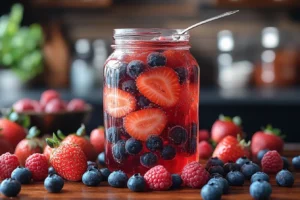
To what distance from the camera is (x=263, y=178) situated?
3.49 feet

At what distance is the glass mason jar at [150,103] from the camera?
1113mm

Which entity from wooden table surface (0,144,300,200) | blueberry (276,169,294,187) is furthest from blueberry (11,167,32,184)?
blueberry (276,169,294,187)

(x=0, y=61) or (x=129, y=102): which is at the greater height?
(x=129, y=102)

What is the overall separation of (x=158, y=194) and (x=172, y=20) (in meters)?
3.02

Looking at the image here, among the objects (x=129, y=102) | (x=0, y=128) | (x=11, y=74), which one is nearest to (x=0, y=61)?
(x=11, y=74)

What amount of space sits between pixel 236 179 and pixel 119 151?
232 millimetres

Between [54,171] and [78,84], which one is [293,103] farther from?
[54,171]

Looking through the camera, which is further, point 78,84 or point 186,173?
point 78,84

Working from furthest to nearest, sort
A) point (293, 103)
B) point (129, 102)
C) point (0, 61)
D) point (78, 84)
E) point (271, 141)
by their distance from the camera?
point (78, 84)
point (0, 61)
point (293, 103)
point (271, 141)
point (129, 102)

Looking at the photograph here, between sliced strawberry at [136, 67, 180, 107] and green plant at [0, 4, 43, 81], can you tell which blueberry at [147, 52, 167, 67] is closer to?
sliced strawberry at [136, 67, 180, 107]

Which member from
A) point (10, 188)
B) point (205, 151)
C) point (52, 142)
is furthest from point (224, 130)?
point (10, 188)

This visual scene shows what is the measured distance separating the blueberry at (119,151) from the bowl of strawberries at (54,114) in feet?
1.95

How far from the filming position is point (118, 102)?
3.74 feet

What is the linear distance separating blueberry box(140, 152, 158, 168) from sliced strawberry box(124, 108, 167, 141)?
0.03 meters
